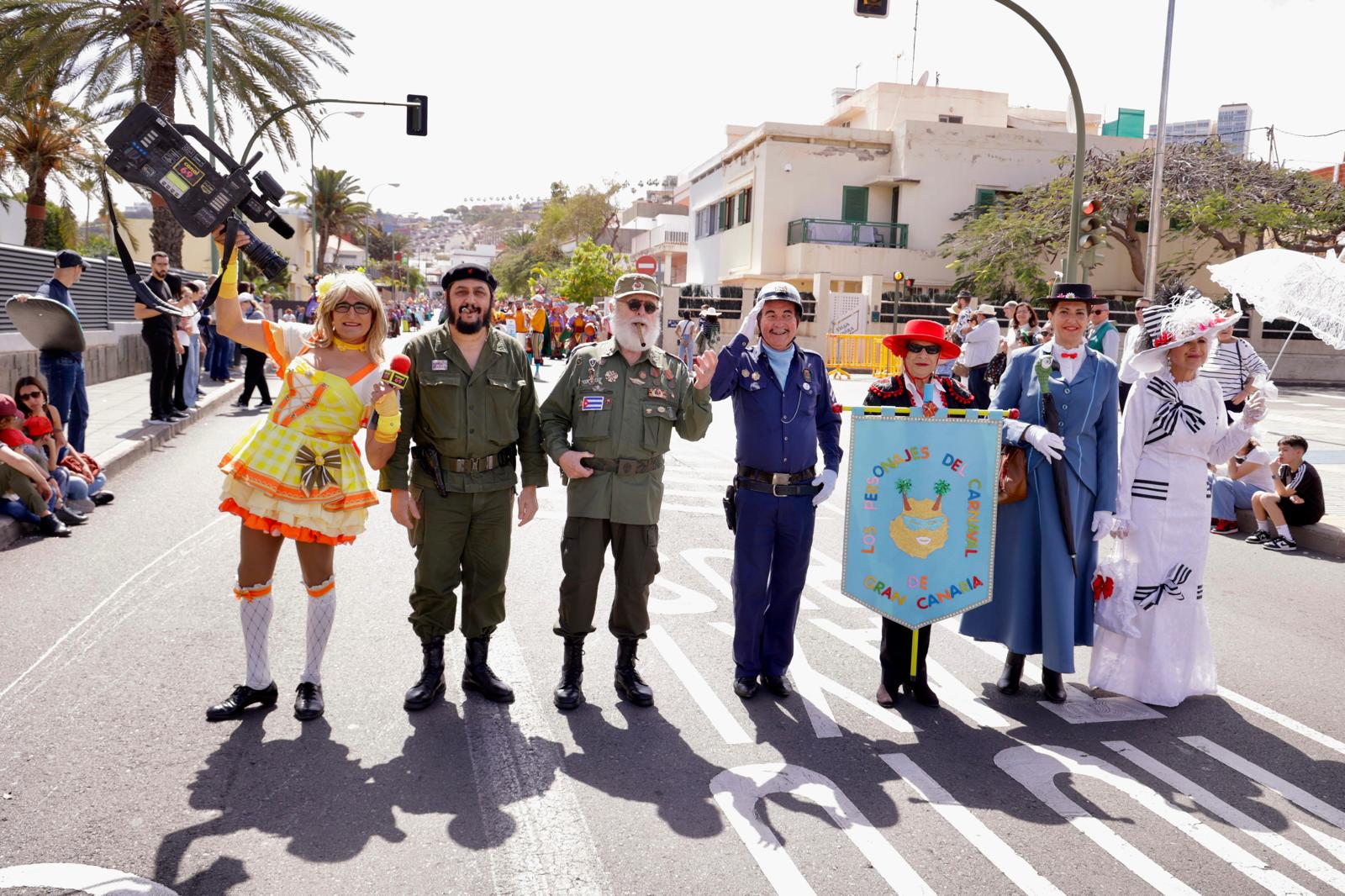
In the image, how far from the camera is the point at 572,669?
199 inches

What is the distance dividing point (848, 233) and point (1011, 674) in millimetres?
33056

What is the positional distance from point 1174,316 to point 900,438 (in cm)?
158

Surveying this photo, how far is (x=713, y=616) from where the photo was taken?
6480mm

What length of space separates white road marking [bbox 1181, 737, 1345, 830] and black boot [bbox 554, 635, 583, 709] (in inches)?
112

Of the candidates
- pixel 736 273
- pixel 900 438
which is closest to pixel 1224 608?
pixel 900 438

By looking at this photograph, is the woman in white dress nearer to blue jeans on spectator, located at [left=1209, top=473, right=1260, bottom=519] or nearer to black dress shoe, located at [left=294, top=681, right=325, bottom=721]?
black dress shoe, located at [left=294, top=681, right=325, bottom=721]

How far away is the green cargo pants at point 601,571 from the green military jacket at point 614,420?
8cm

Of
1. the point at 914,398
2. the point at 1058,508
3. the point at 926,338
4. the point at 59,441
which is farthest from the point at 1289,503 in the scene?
the point at 59,441

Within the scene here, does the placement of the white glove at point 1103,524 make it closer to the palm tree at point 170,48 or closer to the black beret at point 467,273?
the black beret at point 467,273

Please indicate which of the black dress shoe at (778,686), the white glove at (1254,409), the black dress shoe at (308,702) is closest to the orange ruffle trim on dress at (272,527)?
the black dress shoe at (308,702)

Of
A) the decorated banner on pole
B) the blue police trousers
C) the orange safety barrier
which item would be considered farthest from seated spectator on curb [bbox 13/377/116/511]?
the orange safety barrier

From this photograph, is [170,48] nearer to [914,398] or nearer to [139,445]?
[139,445]

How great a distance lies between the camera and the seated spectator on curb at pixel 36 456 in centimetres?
807

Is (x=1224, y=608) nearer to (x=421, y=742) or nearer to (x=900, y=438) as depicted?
(x=900, y=438)
